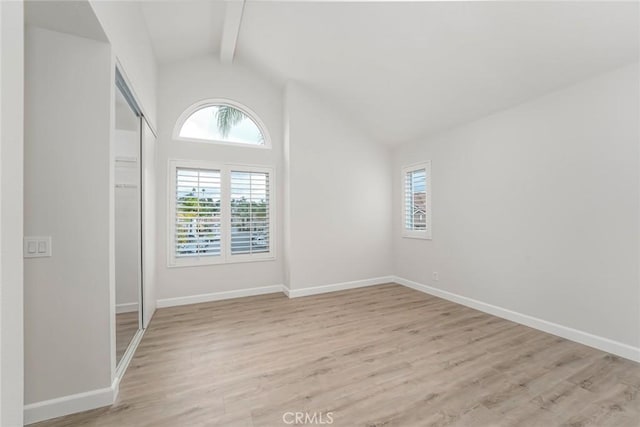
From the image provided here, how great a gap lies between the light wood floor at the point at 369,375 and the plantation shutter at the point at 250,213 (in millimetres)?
1258

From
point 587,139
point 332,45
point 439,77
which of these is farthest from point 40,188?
point 587,139

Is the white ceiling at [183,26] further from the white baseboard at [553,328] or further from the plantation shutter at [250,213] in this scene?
the white baseboard at [553,328]

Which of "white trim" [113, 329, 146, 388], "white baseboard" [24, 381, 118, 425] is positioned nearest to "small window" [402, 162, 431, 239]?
"white trim" [113, 329, 146, 388]

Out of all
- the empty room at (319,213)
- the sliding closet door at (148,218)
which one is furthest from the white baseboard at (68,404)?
the sliding closet door at (148,218)

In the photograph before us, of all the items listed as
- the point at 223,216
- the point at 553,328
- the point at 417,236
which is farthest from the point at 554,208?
the point at 223,216

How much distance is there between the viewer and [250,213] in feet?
14.1

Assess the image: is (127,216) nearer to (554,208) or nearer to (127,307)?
(127,307)

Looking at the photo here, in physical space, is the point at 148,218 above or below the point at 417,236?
above

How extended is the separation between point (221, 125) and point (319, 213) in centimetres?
206

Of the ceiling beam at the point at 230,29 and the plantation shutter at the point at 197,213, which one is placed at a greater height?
the ceiling beam at the point at 230,29

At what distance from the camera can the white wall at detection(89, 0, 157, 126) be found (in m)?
1.82

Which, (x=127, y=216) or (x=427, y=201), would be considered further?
(x=427, y=201)

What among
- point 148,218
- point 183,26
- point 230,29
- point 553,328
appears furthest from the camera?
point 230,29

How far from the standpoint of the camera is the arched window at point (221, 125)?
13.2 feet
